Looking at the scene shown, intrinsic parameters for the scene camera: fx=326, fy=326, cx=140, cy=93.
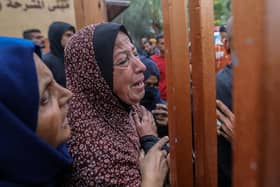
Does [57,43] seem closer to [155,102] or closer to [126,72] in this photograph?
[155,102]

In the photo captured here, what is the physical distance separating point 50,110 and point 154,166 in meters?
0.47

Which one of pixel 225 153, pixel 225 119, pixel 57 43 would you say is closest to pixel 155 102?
pixel 225 153

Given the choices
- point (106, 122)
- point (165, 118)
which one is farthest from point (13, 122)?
point (165, 118)

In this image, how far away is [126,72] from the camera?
129cm

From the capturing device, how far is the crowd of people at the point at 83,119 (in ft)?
2.75

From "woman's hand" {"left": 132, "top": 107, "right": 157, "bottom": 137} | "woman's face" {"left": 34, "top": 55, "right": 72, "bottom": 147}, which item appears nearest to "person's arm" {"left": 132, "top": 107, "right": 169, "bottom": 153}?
"woman's hand" {"left": 132, "top": 107, "right": 157, "bottom": 137}

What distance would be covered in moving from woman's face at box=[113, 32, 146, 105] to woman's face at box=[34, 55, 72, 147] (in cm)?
34

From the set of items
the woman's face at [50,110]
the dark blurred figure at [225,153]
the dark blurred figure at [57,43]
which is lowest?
the dark blurred figure at [225,153]

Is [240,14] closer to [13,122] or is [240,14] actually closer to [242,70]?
[242,70]

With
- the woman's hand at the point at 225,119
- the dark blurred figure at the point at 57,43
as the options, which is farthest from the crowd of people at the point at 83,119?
the dark blurred figure at the point at 57,43

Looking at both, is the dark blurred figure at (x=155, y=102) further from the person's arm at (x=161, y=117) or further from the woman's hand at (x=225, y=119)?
the woman's hand at (x=225, y=119)

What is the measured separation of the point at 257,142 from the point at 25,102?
0.59 m

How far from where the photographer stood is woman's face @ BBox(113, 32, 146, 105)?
128cm

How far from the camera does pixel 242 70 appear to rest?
1.59ft
